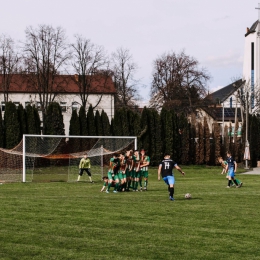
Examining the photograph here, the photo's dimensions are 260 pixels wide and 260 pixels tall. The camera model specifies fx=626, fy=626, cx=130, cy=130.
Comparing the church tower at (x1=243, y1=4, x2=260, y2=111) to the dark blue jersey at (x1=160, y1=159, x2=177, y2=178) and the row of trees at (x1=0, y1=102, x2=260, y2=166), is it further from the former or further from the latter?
the dark blue jersey at (x1=160, y1=159, x2=177, y2=178)

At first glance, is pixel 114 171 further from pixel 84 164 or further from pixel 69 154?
pixel 69 154

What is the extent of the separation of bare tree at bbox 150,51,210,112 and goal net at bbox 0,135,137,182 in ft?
105

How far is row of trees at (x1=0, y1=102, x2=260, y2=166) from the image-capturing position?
60.2 metres

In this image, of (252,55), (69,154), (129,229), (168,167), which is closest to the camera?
(129,229)

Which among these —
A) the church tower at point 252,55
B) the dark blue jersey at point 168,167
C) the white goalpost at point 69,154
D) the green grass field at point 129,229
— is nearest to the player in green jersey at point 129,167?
the dark blue jersey at point 168,167

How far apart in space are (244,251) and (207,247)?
85 cm

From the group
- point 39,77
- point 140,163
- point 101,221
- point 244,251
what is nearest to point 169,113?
point 39,77

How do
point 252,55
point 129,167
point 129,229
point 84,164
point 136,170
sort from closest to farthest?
point 129,229 < point 129,167 < point 136,170 < point 84,164 < point 252,55

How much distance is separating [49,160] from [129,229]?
35773 millimetres

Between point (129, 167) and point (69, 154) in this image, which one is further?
point (69, 154)

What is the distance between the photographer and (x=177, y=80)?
83.1 meters

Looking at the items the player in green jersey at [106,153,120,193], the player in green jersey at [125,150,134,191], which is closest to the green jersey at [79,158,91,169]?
the player in green jersey at [125,150,134,191]

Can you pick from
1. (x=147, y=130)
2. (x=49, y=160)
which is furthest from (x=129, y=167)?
(x=147, y=130)

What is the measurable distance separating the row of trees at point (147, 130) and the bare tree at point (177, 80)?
12.9 m
